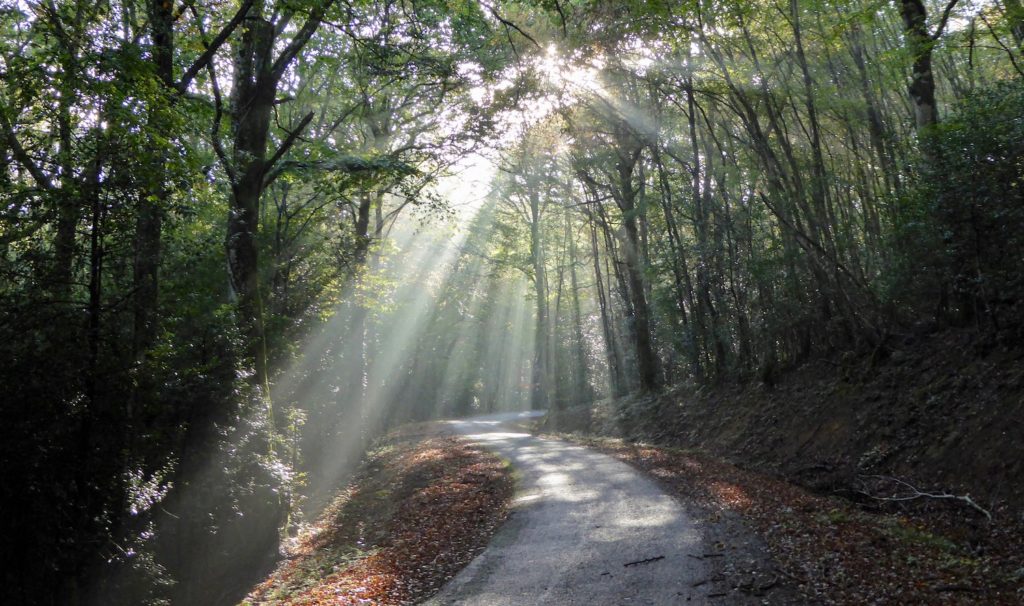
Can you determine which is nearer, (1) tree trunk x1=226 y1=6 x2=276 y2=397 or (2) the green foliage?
(2) the green foliage

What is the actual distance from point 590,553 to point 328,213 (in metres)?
18.9

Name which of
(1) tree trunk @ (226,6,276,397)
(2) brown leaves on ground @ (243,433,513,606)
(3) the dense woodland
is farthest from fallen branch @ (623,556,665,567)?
(1) tree trunk @ (226,6,276,397)

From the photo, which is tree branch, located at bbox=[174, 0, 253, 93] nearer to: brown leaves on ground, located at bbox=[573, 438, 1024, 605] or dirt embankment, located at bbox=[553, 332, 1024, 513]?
brown leaves on ground, located at bbox=[573, 438, 1024, 605]

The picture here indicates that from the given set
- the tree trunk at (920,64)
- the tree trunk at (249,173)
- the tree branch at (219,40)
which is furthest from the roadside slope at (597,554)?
the tree trunk at (920,64)

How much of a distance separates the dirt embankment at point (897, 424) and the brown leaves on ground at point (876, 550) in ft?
2.67

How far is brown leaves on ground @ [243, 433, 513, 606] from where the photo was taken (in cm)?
778

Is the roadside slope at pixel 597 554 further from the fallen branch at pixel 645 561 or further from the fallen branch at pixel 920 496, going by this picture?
the fallen branch at pixel 920 496

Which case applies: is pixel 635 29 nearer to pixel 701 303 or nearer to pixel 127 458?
pixel 701 303

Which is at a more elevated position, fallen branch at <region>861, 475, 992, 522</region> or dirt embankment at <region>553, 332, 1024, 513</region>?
dirt embankment at <region>553, 332, 1024, 513</region>

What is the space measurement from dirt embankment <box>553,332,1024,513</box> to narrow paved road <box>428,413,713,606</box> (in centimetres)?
351

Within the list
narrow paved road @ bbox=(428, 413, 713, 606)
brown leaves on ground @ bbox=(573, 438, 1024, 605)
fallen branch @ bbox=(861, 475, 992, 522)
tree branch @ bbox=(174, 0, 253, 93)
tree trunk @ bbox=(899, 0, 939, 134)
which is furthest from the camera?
tree trunk @ bbox=(899, 0, 939, 134)

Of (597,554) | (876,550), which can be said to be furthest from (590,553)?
(876,550)

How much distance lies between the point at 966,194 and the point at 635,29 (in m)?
8.32

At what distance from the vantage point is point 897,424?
35.8ft
